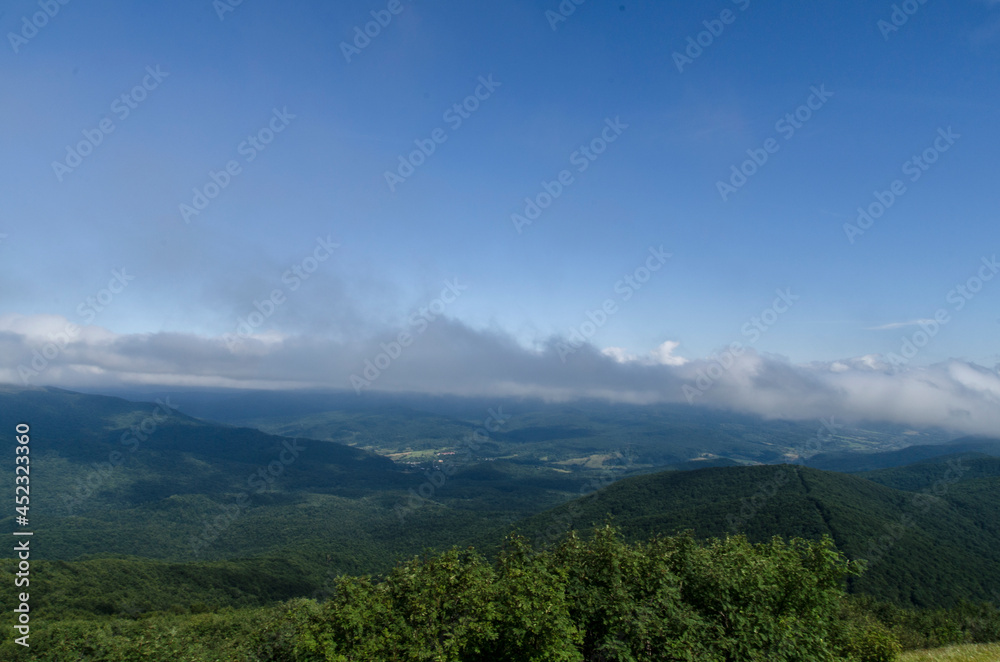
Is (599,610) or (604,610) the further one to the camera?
(599,610)

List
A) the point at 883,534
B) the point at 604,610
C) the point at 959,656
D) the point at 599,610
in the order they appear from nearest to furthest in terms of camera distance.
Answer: the point at 959,656
the point at 604,610
the point at 599,610
the point at 883,534

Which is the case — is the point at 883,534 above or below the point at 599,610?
below

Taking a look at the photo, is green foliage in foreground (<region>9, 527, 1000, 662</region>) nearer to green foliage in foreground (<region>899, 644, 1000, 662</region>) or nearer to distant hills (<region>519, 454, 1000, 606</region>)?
green foliage in foreground (<region>899, 644, 1000, 662</region>)

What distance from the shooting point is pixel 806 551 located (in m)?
24.7

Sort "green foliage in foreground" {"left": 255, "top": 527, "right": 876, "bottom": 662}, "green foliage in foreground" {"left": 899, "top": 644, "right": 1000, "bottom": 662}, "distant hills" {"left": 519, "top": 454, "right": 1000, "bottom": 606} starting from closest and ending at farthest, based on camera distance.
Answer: "green foliage in foreground" {"left": 255, "top": 527, "right": 876, "bottom": 662}
"green foliage in foreground" {"left": 899, "top": 644, "right": 1000, "bottom": 662}
"distant hills" {"left": 519, "top": 454, "right": 1000, "bottom": 606}

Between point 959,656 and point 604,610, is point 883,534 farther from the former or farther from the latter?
point 604,610

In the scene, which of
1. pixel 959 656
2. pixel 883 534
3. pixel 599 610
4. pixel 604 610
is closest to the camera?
pixel 959 656

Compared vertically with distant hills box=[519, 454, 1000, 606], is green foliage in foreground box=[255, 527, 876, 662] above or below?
above

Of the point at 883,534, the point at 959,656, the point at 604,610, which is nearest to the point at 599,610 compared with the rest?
the point at 604,610

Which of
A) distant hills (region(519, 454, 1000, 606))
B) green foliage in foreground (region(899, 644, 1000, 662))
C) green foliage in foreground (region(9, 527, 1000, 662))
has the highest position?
green foliage in foreground (region(9, 527, 1000, 662))

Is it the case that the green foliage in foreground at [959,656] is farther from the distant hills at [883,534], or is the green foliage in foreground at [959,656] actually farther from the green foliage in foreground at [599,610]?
the distant hills at [883,534]

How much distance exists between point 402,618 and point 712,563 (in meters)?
A: 15.6

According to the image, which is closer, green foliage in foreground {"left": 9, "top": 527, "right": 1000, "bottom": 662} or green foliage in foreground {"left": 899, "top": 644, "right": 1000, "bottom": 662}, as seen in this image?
green foliage in foreground {"left": 9, "top": 527, "right": 1000, "bottom": 662}

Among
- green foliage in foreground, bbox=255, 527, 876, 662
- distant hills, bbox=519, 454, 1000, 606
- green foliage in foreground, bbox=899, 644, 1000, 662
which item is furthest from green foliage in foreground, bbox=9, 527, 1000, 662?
distant hills, bbox=519, 454, 1000, 606
